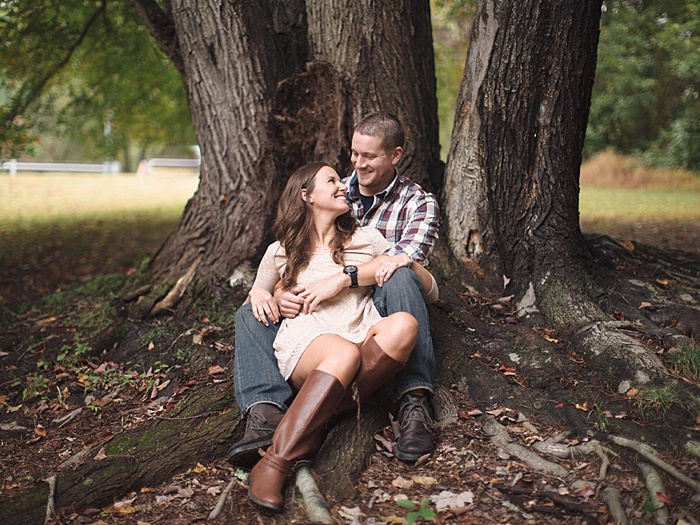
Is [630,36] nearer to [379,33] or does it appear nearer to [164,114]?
[164,114]

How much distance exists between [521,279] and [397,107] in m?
1.69

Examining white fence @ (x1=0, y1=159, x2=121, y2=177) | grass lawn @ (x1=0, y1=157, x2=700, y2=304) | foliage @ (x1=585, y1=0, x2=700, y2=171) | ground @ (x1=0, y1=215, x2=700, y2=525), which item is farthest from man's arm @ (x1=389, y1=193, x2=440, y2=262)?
white fence @ (x1=0, y1=159, x2=121, y2=177)

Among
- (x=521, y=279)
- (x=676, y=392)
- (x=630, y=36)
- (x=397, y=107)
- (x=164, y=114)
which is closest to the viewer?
(x=676, y=392)

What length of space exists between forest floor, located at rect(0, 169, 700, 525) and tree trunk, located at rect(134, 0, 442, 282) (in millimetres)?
1049

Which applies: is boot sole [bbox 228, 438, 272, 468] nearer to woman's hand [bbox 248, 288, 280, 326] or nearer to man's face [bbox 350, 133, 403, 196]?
woman's hand [bbox 248, 288, 280, 326]

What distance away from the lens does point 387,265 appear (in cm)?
367

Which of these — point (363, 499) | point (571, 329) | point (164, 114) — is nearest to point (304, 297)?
point (363, 499)

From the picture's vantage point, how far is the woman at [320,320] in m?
3.15

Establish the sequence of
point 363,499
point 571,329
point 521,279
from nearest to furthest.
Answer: point 363,499, point 571,329, point 521,279

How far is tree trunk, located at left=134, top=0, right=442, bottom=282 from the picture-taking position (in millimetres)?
5234

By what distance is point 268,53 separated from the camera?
5332 millimetres

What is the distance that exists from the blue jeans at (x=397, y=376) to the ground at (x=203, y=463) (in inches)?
13.6

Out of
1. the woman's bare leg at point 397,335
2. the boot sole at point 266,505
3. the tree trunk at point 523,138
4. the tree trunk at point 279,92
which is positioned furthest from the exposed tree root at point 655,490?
the tree trunk at point 279,92

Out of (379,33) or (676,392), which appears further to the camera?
(379,33)
